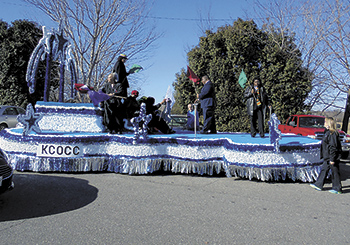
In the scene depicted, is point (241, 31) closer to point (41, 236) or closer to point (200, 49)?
point (200, 49)

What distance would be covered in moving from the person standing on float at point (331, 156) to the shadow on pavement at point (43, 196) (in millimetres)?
4116

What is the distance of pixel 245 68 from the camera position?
46.9ft

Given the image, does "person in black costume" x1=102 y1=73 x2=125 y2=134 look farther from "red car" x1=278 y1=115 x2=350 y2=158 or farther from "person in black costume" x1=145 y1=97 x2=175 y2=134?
"red car" x1=278 y1=115 x2=350 y2=158

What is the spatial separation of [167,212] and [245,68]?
11818mm

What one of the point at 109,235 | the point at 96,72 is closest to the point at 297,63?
the point at 96,72

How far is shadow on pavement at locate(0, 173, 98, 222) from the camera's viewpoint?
379 centimetres

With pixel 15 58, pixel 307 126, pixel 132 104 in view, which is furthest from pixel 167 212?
pixel 15 58

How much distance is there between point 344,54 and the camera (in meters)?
12.8

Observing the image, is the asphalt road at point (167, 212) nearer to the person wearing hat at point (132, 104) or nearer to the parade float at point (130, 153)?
the parade float at point (130, 153)

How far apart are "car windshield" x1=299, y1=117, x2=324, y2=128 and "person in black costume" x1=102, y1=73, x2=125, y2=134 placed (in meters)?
7.01

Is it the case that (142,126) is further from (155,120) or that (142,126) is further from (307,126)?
(307,126)

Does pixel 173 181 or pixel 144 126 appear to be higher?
pixel 144 126

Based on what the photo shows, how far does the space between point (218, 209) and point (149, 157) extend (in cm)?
225

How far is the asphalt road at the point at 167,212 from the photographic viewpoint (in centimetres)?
309
